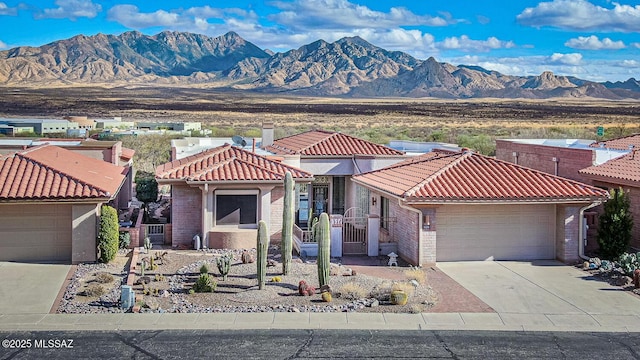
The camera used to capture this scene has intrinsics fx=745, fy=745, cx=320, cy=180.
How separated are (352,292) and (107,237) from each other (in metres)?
8.04

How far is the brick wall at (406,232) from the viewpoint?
73.3 ft

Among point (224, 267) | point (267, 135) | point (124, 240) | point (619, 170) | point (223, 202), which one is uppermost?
point (267, 135)

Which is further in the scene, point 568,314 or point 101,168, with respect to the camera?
point 101,168

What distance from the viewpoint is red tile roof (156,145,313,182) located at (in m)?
24.6

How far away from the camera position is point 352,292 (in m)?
18.5

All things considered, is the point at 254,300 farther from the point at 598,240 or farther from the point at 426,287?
the point at 598,240

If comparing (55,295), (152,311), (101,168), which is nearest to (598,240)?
(152,311)

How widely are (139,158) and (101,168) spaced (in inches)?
1155

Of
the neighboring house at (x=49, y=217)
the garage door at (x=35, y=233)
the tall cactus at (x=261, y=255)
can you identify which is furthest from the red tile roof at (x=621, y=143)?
the garage door at (x=35, y=233)

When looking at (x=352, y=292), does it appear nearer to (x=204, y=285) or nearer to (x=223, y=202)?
(x=204, y=285)

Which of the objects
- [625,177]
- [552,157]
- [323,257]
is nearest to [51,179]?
[323,257]

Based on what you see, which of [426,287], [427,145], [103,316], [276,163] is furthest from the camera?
[427,145]

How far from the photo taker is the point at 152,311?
1730 cm

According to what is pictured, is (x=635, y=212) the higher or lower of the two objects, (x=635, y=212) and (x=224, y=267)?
the higher
